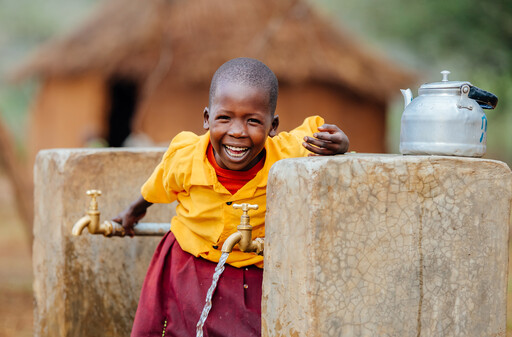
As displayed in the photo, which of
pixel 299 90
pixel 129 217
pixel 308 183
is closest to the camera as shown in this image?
pixel 308 183

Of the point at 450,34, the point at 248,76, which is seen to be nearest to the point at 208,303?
the point at 248,76

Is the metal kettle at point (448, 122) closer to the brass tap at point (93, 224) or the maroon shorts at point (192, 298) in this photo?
the maroon shorts at point (192, 298)

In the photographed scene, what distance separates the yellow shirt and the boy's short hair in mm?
197

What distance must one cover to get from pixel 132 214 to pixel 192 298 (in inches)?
20.9

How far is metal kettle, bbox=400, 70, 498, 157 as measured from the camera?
2.00m

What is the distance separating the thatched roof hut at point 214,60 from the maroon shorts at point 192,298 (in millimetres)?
6305

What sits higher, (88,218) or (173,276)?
(88,218)

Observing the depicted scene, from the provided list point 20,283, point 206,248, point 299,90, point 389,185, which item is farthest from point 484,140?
point 299,90

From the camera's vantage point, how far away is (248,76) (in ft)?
7.33

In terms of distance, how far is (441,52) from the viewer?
35.7ft

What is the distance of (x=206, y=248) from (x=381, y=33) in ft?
39.1

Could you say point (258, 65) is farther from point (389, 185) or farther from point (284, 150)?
point (389, 185)

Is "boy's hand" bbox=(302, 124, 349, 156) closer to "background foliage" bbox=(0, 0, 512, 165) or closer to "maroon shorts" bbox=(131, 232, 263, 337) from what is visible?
"maroon shorts" bbox=(131, 232, 263, 337)

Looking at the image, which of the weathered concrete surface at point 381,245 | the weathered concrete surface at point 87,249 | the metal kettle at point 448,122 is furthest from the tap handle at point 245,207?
the weathered concrete surface at point 87,249
